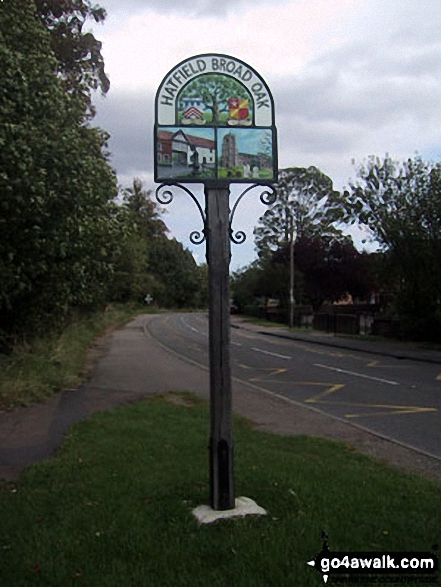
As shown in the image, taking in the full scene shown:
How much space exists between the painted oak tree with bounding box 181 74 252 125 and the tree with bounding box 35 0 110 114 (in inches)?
560

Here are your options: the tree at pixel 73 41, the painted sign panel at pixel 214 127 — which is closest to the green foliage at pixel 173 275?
the tree at pixel 73 41

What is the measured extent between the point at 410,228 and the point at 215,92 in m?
25.1

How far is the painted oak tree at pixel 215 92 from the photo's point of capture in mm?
5289

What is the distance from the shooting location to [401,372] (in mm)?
19031

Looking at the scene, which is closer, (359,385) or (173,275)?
(359,385)

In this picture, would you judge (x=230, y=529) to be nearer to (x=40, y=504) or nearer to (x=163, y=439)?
(x=40, y=504)

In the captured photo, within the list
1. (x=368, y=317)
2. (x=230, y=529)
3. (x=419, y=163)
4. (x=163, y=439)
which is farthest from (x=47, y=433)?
(x=368, y=317)

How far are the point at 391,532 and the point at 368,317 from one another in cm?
3584

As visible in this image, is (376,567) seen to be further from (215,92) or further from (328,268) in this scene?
(328,268)

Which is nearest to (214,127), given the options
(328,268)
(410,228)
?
(410,228)

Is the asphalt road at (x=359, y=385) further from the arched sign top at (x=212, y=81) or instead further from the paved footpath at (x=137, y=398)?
the arched sign top at (x=212, y=81)

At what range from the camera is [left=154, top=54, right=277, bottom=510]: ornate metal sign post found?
5102 millimetres

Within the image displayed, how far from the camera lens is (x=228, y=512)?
468 centimetres

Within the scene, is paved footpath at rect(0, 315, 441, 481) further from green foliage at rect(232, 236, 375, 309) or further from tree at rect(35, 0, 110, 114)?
green foliage at rect(232, 236, 375, 309)
